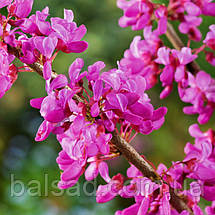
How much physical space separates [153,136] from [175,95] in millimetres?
280

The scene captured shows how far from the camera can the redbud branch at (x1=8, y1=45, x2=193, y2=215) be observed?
0.53m

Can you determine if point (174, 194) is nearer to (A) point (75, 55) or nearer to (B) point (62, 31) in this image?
(B) point (62, 31)

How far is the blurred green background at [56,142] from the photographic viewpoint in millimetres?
2277

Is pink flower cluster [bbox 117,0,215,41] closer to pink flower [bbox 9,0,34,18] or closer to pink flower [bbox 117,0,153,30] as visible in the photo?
pink flower [bbox 117,0,153,30]

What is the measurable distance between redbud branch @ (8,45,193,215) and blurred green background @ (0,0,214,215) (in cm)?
167

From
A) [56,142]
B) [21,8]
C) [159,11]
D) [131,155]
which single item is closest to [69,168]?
[131,155]

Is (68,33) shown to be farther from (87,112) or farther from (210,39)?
(210,39)

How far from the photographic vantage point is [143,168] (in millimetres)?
562

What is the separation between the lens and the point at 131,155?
0.55 metres

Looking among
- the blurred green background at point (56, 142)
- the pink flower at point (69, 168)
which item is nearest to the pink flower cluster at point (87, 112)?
the pink flower at point (69, 168)

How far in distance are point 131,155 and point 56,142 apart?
1923 mm

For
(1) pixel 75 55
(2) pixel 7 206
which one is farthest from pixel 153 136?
(2) pixel 7 206

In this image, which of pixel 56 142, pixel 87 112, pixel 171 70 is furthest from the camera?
pixel 56 142

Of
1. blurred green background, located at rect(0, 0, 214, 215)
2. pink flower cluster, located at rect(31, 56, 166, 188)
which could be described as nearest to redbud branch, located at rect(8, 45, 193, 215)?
pink flower cluster, located at rect(31, 56, 166, 188)
